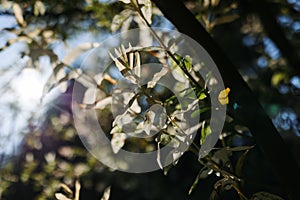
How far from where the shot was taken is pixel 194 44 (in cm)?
41

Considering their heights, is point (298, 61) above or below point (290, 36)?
above

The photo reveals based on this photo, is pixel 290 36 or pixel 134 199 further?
pixel 134 199

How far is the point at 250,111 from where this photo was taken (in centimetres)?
40

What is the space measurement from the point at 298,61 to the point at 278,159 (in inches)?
10.3

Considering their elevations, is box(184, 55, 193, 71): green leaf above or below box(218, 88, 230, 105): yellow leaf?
below

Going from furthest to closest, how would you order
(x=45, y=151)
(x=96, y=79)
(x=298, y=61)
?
(x=45, y=151) → (x=298, y=61) → (x=96, y=79)

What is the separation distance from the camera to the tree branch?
0.39 meters

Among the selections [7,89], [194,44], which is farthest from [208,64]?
[7,89]

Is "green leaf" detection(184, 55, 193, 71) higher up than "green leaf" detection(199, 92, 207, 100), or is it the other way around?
"green leaf" detection(184, 55, 193, 71)

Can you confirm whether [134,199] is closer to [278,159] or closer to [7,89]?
[7,89]

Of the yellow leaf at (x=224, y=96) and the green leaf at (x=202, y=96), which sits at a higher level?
the yellow leaf at (x=224, y=96)

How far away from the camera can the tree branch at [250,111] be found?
39 cm

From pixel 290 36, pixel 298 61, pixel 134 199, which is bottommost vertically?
pixel 134 199

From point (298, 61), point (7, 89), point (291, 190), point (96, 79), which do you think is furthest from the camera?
point (7, 89)
